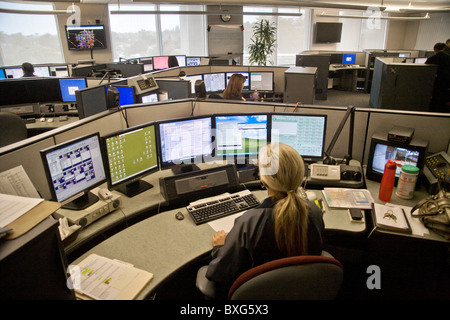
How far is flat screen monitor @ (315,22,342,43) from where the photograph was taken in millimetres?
9539

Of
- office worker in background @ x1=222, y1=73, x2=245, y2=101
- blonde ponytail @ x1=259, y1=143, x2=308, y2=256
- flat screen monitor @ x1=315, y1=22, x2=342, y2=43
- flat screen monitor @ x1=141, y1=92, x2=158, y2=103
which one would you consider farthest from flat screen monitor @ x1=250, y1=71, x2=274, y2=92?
flat screen monitor @ x1=315, y1=22, x2=342, y2=43

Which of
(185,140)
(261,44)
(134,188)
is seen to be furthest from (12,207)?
(261,44)

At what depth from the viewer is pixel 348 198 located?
1925 mm

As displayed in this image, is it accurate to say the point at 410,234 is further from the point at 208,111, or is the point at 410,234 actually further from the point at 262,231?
the point at 208,111

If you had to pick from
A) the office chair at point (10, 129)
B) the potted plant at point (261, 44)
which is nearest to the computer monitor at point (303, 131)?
the office chair at point (10, 129)

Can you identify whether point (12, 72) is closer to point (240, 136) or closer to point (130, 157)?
point (130, 157)

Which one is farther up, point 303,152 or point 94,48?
point 94,48

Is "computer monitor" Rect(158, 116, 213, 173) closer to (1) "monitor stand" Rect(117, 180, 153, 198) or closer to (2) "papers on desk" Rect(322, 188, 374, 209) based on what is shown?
(1) "monitor stand" Rect(117, 180, 153, 198)

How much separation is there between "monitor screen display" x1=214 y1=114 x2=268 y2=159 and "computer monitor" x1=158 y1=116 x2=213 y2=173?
0.07 meters

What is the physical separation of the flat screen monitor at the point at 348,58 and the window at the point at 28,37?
290 inches

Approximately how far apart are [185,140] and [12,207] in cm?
124

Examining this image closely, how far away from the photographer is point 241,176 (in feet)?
7.09
